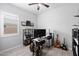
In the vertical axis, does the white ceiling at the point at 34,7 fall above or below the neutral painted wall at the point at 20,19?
above

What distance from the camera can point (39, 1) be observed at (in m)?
1.85

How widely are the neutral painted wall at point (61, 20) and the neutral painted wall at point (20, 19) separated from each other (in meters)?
0.21

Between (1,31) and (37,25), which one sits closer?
(1,31)

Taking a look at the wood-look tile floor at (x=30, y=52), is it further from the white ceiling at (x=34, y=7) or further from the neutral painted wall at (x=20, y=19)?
the white ceiling at (x=34, y=7)

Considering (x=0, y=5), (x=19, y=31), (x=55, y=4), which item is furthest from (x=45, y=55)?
(x=0, y=5)

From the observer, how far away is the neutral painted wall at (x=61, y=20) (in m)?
1.83

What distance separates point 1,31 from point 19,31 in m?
0.33

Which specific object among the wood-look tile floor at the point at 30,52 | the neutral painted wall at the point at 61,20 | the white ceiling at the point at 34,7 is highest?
the white ceiling at the point at 34,7

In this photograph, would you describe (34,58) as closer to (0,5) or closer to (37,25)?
(37,25)

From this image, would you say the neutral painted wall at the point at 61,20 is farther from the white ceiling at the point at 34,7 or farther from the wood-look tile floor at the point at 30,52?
the wood-look tile floor at the point at 30,52

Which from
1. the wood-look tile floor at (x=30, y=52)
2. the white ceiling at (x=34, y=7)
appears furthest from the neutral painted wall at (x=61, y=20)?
the wood-look tile floor at (x=30, y=52)

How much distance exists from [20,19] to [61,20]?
80 centimetres

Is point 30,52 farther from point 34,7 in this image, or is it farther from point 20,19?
point 34,7

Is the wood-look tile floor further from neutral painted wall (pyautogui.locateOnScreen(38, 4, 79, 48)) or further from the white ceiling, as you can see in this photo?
the white ceiling
